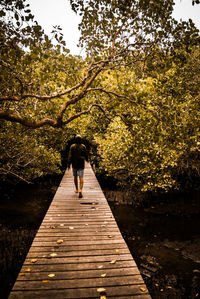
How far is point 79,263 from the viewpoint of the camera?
3354 millimetres

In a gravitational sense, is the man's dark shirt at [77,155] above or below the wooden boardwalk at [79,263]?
above

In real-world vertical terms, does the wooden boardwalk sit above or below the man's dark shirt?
below

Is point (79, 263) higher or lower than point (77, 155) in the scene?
lower

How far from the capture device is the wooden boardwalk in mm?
2740

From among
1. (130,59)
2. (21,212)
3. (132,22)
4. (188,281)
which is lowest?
(188,281)

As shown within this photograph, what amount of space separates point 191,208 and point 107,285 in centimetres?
1046

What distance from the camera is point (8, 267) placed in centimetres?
662

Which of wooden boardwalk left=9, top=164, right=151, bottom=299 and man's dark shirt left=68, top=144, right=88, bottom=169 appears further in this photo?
man's dark shirt left=68, top=144, right=88, bottom=169

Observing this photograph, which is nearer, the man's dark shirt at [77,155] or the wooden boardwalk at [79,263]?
the wooden boardwalk at [79,263]

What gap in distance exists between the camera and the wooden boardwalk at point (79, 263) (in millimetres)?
2740

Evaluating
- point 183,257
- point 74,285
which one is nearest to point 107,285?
point 74,285

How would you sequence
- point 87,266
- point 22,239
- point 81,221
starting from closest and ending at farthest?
point 87,266 < point 81,221 < point 22,239

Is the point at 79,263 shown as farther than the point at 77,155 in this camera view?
No

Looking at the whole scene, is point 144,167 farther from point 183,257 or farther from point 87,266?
point 87,266
